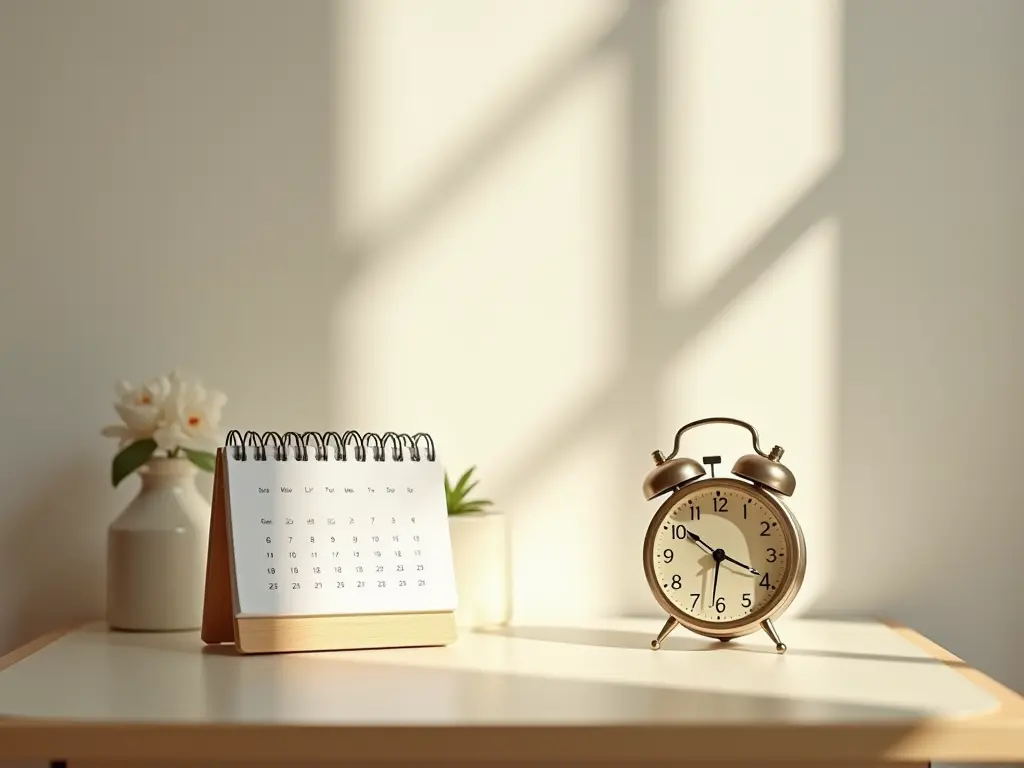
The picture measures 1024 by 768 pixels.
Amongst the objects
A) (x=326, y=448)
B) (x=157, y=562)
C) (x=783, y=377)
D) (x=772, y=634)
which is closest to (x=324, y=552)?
(x=326, y=448)

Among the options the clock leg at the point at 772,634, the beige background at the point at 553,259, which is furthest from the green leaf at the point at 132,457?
the clock leg at the point at 772,634

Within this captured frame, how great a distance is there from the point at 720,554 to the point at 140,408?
2.27ft

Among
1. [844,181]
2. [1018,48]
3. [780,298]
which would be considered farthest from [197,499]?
[1018,48]

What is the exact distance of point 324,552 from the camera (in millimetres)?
1280

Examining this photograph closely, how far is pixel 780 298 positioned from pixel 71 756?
1008 mm

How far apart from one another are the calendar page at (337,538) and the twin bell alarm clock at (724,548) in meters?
0.24

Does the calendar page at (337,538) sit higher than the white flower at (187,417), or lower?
lower

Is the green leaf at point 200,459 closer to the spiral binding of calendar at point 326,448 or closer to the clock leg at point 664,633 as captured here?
the spiral binding of calendar at point 326,448

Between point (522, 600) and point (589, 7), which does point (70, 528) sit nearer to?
point (522, 600)

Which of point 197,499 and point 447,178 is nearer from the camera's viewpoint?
point 197,499

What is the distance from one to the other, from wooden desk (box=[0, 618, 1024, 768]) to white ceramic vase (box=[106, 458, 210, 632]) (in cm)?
12

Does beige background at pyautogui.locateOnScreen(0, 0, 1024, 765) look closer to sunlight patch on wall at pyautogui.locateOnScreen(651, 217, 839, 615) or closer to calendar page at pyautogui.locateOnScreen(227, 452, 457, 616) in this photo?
sunlight patch on wall at pyautogui.locateOnScreen(651, 217, 839, 615)

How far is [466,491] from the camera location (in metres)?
1.48

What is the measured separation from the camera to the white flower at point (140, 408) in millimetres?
1426
